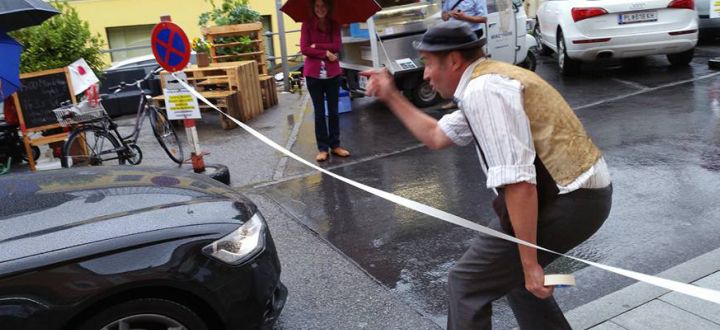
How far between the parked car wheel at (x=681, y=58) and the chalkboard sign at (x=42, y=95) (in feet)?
32.1

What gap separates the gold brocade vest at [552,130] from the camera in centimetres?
237

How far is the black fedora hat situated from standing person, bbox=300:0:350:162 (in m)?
4.57

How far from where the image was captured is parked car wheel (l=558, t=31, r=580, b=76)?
1131 cm

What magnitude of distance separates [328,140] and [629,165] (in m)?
3.23

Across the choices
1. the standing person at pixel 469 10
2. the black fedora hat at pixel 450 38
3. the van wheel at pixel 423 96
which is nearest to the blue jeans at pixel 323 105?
the standing person at pixel 469 10

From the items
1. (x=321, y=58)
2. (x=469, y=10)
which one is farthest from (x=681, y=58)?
(x=321, y=58)

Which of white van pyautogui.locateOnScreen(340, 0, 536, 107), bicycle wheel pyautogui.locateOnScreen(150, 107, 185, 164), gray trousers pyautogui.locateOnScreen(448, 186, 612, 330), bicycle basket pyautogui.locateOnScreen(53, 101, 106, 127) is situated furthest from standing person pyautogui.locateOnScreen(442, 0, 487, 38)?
gray trousers pyautogui.locateOnScreen(448, 186, 612, 330)

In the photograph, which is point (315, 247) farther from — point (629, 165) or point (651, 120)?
point (651, 120)

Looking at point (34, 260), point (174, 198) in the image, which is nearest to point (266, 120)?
point (174, 198)

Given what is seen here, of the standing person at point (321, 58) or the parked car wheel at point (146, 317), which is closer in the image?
the parked car wheel at point (146, 317)

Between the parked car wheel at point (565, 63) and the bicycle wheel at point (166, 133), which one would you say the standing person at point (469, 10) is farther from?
the bicycle wheel at point (166, 133)

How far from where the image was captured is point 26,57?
7719 mm

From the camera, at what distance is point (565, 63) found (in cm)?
1148

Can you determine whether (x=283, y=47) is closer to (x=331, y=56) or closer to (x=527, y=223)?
(x=331, y=56)
